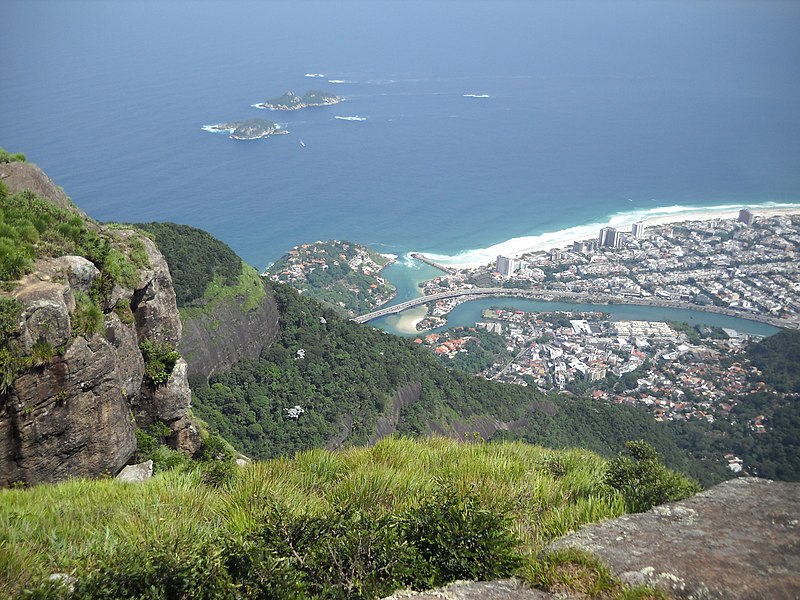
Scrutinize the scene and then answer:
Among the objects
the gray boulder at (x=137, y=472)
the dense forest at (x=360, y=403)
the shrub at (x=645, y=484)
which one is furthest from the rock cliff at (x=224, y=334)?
the shrub at (x=645, y=484)

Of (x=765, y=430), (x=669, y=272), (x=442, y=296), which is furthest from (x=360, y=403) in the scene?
(x=669, y=272)

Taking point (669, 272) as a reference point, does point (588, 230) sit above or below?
above

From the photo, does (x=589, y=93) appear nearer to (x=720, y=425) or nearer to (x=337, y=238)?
(x=337, y=238)

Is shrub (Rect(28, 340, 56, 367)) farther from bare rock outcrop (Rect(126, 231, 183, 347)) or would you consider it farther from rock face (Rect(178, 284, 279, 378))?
rock face (Rect(178, 284, 279, 378))

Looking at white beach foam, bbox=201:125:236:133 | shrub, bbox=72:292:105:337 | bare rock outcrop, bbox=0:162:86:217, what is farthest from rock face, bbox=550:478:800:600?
white beach foam, bbox=201:125:236:133

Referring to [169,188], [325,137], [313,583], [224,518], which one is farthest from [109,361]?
[325,137]

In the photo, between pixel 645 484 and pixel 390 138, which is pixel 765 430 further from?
pixel 390 138
